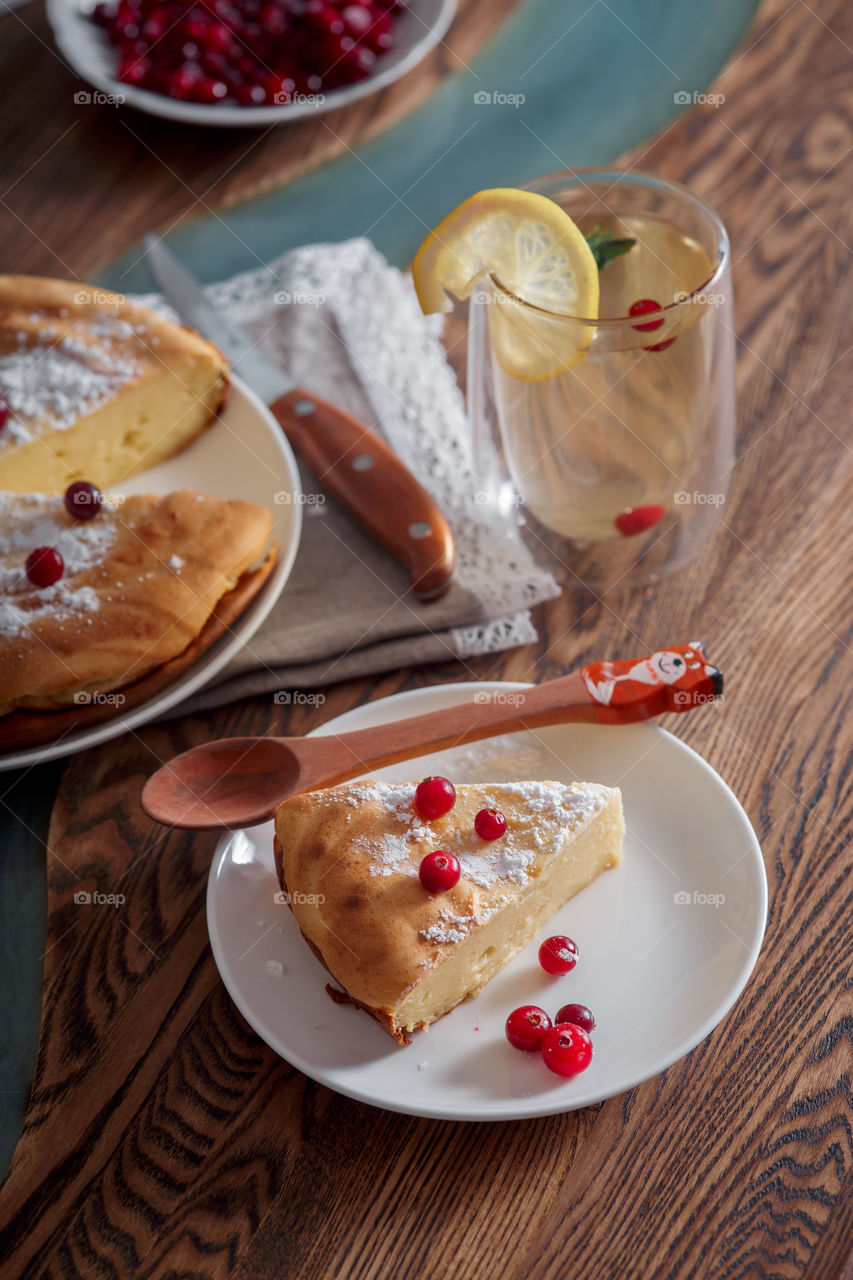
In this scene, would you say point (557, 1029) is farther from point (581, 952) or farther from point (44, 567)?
point (44, 567)

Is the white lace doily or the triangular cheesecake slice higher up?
the white lace doily

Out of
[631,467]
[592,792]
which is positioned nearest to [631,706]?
[592,792]

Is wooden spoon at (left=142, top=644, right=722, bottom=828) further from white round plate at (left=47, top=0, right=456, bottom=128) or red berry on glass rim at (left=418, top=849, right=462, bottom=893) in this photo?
white round plate at (left=47, top=0, right=456, bottom=128)

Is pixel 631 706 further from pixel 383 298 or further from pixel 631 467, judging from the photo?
pixel 383 298

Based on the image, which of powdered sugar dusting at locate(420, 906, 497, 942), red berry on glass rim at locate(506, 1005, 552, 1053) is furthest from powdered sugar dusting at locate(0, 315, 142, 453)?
red berry on glass rim at locate(506, 1005, 552, 1053)

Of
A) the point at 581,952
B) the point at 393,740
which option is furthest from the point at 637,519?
the point at 581,952

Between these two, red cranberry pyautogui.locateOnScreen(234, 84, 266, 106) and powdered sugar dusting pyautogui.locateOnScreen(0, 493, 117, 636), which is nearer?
powdered sugar dusting pyautogui.locateOnScreen(0, 493, 117, 636)
